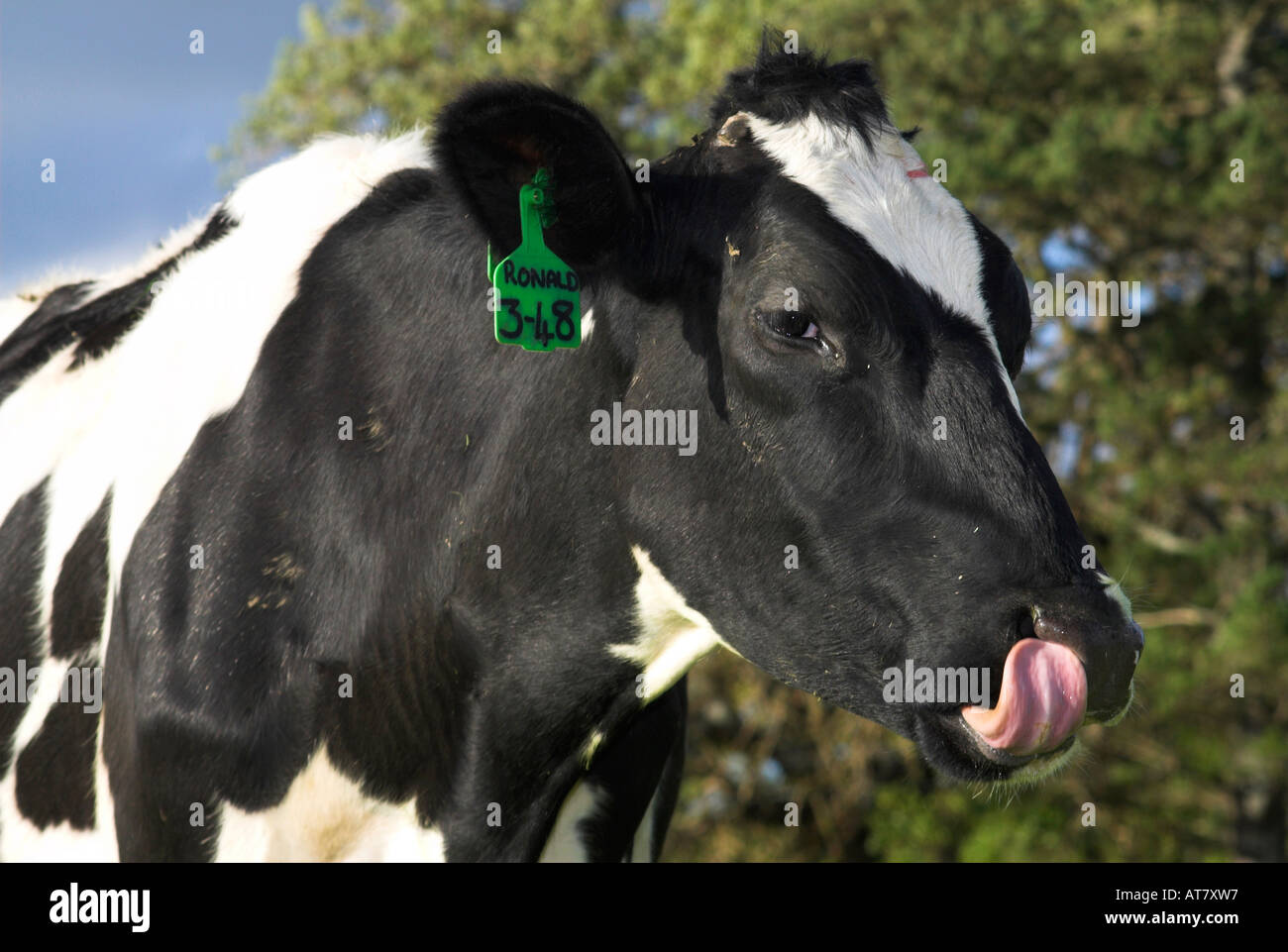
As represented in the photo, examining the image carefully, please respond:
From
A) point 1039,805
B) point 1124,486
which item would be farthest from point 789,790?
point 1124,486

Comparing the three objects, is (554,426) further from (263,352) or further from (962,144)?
(962,144)

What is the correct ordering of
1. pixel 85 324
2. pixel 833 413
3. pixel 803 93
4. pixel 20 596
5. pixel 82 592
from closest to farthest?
pixel 833 413, pixel 803 93, pixel 82 592, pixel 20 596, pixel 85 324

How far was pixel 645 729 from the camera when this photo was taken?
3201 mm

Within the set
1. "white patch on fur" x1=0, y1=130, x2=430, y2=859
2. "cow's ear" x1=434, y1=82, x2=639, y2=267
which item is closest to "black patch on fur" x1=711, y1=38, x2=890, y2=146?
"cow's ear" x1=434, y1=82, x2=639, y2=267

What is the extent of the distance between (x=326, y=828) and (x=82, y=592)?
0.81 meters

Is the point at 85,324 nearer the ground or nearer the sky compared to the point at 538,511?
nearer the sky

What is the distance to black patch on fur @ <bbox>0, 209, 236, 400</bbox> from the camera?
3.51m

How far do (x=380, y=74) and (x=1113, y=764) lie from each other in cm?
994

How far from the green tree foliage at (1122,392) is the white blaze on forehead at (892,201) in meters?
8.08

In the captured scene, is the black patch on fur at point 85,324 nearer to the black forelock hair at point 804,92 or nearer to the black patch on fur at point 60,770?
the black patch on fur at point 60,770

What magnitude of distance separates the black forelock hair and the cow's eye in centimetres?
52

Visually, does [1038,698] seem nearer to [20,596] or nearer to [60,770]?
[60,770]

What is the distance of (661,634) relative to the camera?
2852mm

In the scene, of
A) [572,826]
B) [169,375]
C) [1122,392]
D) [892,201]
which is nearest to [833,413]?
[892,201]
